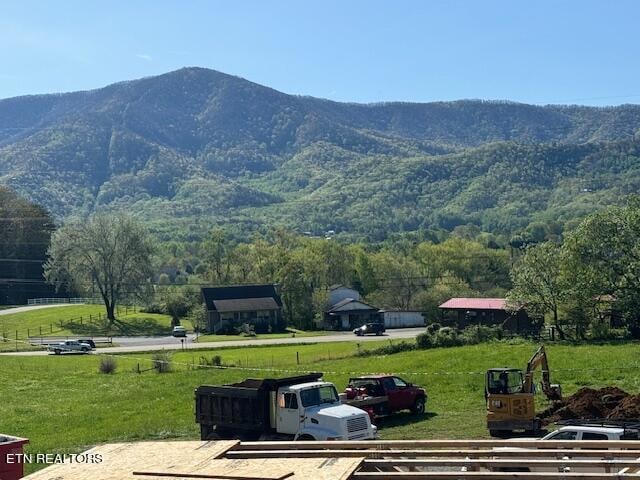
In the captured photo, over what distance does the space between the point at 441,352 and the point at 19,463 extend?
3451 cm

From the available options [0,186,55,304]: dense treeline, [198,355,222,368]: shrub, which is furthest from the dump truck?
[0,186,55,304]: dense treeline

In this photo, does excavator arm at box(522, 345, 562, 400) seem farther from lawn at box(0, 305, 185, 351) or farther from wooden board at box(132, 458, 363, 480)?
lawn at box(0, 305, 185, 351)

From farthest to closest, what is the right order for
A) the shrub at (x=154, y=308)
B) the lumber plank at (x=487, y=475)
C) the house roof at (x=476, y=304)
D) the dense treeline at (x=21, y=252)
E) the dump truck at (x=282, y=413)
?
1. the dense treeline at (x=21, y=252)
2. the shrub at (x=154, y=308)
3. the house roof at (x=476, y=304)
4. the dump truck at (x=282, y=413)
5. the lumber plank at (x=487, y=475)

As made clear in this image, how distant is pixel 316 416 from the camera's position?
23938mm

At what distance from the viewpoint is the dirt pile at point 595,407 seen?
26.0 meters

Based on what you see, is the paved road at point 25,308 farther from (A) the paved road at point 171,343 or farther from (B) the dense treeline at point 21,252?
(A) the paved road at point 171,343

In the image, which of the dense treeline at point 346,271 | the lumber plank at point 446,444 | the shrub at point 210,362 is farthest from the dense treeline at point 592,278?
the lumber plank at point 446,444

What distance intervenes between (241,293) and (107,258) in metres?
15.5

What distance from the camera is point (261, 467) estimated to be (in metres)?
12.9

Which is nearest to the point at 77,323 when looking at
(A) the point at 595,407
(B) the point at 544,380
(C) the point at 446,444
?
(B) the point at 544,380

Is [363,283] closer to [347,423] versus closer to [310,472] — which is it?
[347,423]

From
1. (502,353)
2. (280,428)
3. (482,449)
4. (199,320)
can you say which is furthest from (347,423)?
(199,320)

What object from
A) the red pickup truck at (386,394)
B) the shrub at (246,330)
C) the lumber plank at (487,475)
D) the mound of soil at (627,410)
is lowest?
the shrub at (246,330)

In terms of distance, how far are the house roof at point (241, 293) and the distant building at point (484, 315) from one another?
24978mm
